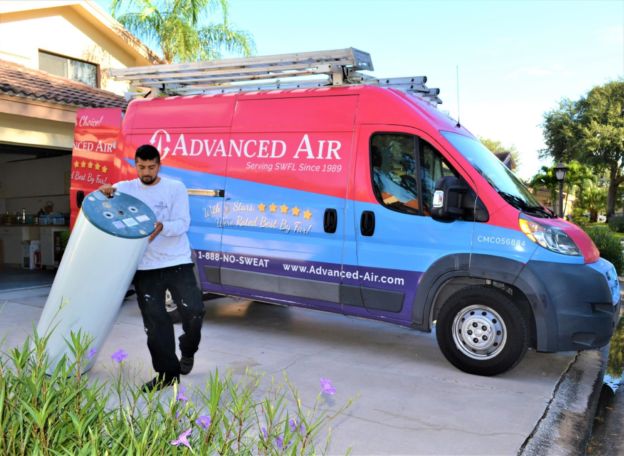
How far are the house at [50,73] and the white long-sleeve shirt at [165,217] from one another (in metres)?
6.03

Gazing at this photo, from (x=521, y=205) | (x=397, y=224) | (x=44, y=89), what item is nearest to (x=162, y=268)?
(x=397, y=224)

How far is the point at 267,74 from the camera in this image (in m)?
6.04

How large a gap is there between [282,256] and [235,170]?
1.10 metres

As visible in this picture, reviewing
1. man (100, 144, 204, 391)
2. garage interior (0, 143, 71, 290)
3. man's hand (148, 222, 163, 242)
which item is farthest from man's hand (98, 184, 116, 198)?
garage interior (0, 143, 71, 290)

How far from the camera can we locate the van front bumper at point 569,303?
4723 mm

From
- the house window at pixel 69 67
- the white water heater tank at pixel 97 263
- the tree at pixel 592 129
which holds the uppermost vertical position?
the tree at pixel 592 129

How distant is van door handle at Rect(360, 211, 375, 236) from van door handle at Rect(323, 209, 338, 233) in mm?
272

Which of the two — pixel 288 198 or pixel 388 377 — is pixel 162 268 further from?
pixel 388 377

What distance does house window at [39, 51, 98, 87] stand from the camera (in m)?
13.5

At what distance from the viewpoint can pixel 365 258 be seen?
543 centimetres

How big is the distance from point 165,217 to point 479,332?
9.49ft

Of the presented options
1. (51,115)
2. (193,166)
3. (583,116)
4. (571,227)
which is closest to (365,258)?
(571,227)

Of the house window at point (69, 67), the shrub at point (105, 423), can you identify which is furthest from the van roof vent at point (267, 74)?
the house window at point (69, 67)

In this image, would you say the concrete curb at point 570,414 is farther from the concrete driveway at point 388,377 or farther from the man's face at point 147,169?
the man's face at point 147,169
